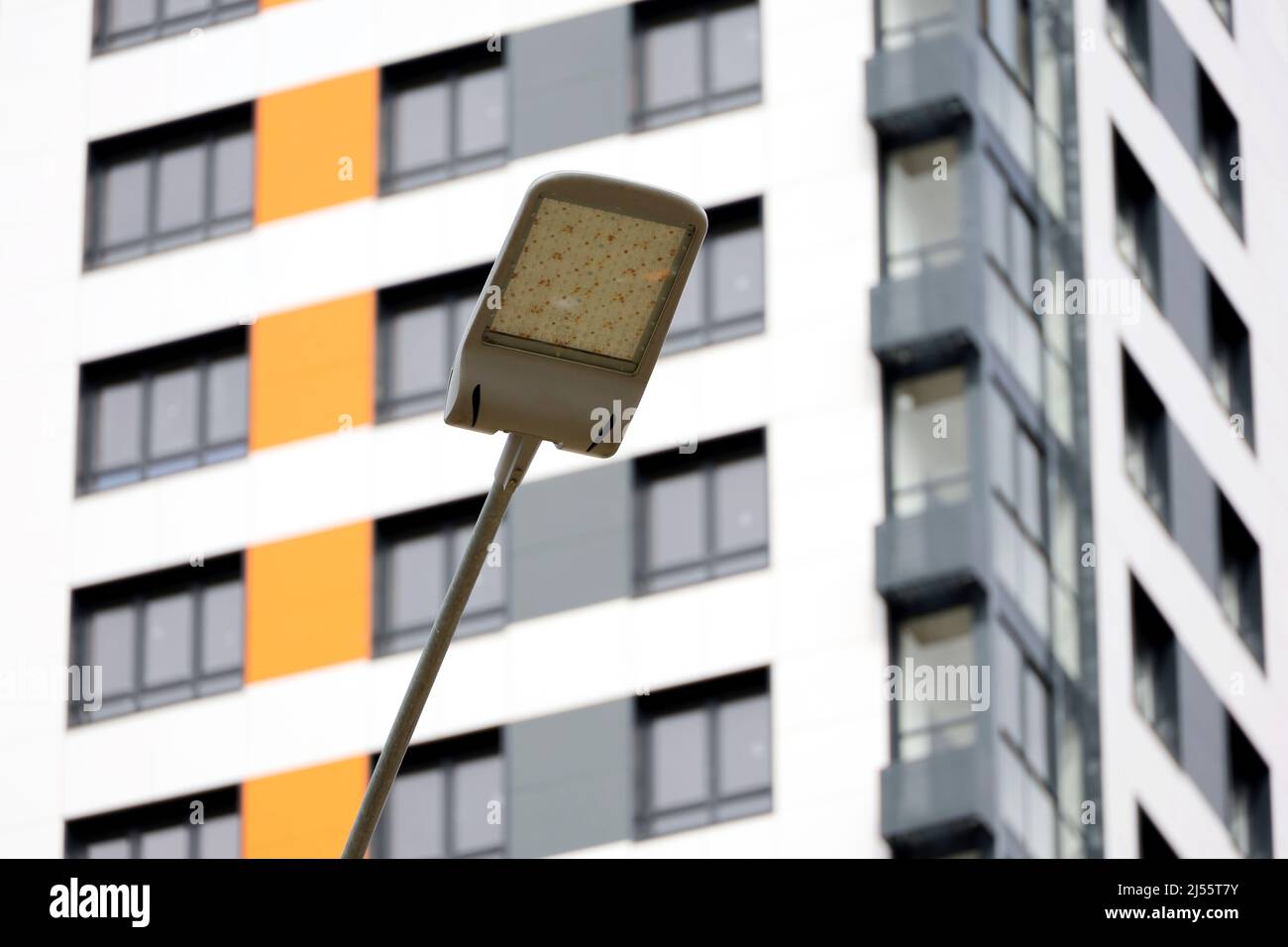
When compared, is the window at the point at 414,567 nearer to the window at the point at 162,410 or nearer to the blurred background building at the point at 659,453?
the blurred background building at the point at 659,453

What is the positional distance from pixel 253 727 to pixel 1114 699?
32.1 ft

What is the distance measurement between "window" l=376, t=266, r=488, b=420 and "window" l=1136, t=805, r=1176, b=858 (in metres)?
9.30

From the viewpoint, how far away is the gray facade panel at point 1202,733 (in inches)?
1396

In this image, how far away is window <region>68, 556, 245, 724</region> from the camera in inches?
1368

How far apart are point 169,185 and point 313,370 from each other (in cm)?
380

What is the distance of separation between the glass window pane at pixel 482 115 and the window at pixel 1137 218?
25.3ft

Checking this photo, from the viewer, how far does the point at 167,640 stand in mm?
35125

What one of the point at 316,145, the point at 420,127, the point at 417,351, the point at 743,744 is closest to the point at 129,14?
the point at 316,145

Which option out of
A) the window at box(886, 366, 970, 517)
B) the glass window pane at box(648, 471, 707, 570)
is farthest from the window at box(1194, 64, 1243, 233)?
the glass window pane at box(648, 471, 707, 570)

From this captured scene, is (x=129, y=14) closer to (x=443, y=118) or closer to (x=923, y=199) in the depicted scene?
(x=443, y=118)

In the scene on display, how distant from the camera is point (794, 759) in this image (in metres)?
30.7

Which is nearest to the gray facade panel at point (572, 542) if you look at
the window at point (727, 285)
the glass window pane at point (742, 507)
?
the glass window pane at point (742, 507)

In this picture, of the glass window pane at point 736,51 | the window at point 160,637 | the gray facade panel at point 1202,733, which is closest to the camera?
the glass window pane at point 736,51
